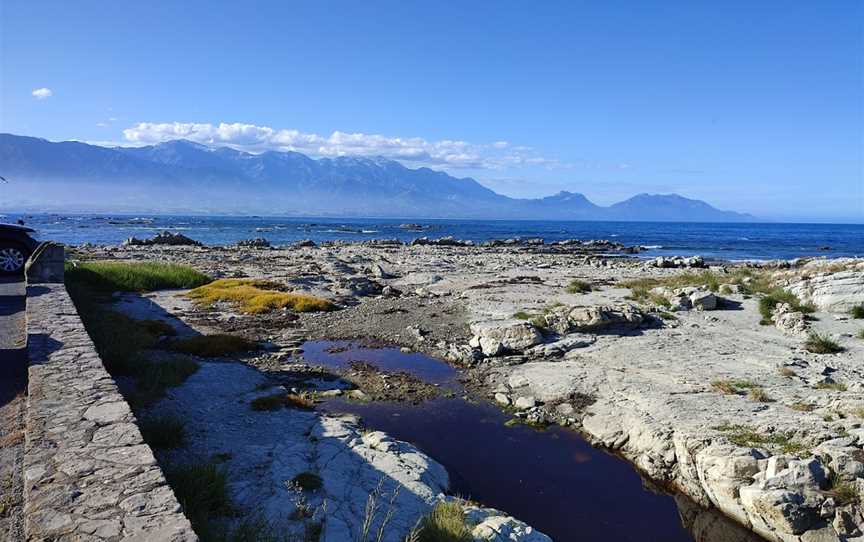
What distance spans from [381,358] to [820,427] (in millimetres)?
11793

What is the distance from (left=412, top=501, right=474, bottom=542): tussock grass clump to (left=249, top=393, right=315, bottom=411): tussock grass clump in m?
5.50

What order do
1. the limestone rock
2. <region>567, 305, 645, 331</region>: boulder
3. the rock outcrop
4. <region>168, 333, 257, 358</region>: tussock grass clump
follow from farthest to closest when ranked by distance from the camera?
the rock outcrop → the limestone rock → <region>567, 305, 645, 331</region>: boulder → <region>168, 333, 257, 358</region>: tussock grass clump

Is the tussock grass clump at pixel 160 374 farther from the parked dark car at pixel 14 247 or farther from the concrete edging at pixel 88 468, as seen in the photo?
the parked dark car at pixel 14 247

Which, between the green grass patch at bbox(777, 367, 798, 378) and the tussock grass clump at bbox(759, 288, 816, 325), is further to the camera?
the tussock grass clump at bbox(759, 288, 816, 325)

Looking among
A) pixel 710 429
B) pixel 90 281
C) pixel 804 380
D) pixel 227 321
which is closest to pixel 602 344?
pixel 804 380

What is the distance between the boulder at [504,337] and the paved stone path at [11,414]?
1214cm

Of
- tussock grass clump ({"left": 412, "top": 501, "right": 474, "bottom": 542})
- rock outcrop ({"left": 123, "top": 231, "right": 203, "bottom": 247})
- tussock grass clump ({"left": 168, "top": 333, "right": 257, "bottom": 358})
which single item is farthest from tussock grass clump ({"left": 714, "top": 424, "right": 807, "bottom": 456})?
rock outcrop ({"left": 123, "top": 231, "right": 203, "bottom": 247})

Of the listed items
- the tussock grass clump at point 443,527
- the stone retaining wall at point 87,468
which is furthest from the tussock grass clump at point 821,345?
the stone retaining wall at point 87,468

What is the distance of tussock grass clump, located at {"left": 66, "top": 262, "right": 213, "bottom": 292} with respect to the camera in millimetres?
25459

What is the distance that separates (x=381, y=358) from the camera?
1755 centimetres

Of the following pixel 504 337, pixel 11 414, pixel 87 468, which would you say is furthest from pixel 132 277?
pixel 87 468

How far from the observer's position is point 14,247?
2041 centimetres

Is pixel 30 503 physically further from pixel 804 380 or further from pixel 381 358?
pixel 804 380

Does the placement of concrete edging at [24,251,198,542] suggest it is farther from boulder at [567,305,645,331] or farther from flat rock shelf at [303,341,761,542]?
boulder at [567,305,645,331]
